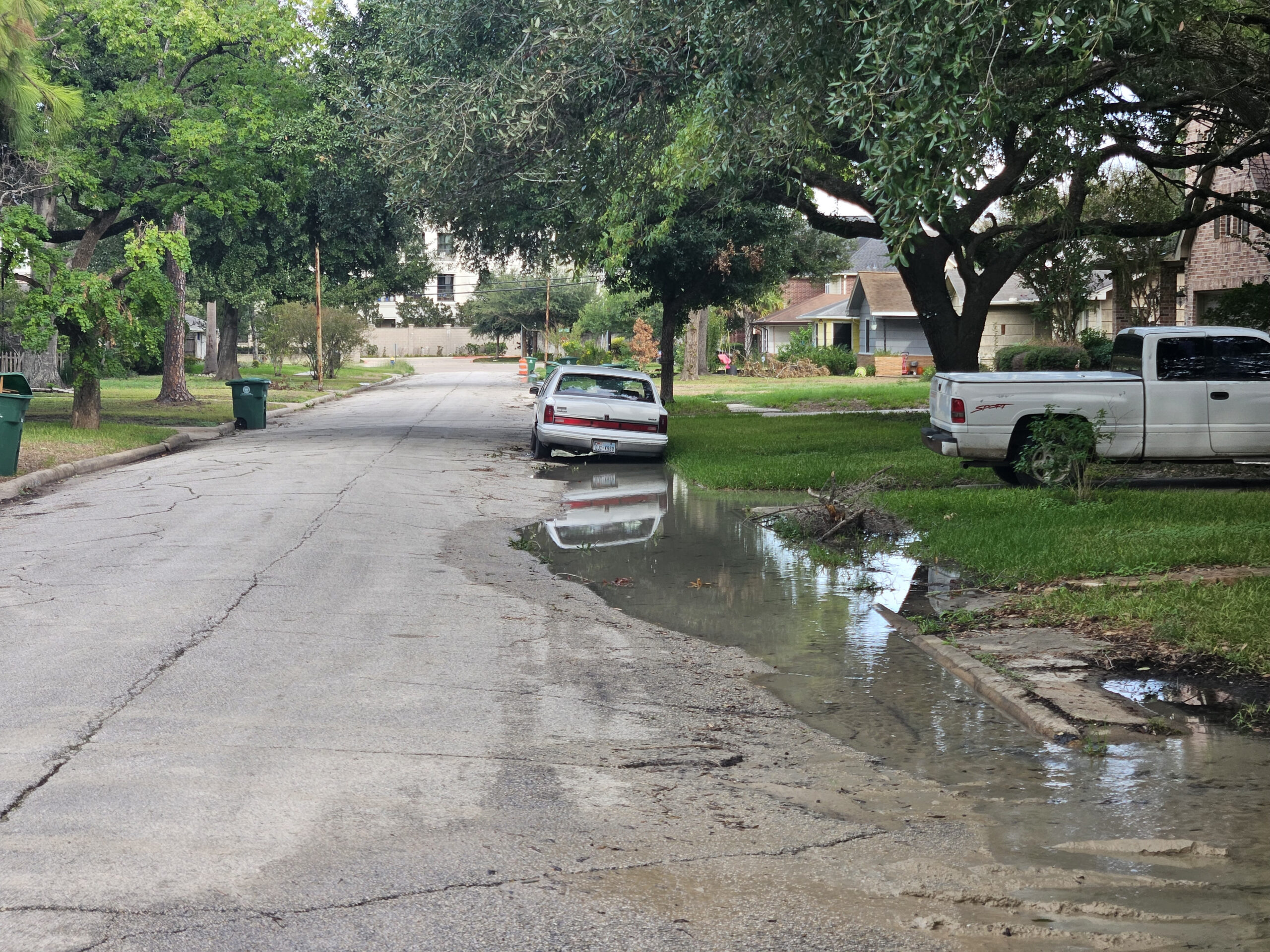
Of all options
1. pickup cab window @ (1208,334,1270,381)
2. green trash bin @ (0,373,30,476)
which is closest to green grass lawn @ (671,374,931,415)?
pickup cab window @ (1208,334,1270,381)

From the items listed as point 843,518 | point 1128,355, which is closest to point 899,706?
point 843,518

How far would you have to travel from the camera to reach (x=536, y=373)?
52.1m

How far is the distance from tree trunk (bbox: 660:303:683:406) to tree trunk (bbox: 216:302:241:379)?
64.9 ft

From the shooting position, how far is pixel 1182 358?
15562mm

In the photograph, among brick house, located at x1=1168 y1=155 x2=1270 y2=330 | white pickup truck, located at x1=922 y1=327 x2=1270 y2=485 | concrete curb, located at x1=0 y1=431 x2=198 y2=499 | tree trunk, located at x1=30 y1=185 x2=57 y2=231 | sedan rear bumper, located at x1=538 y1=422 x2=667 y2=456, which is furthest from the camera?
brick house, located at x1=1168 y1=155 x2=1270 y2=330

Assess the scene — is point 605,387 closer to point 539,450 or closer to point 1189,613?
point 539,450

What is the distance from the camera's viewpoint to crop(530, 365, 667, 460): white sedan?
795 inches

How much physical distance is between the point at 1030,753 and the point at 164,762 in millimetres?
3830

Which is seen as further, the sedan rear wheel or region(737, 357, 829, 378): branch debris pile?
region(737, 357, 829, 378): branch debris pile

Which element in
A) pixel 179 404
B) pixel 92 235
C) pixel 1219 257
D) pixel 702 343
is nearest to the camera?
pixel 92 235

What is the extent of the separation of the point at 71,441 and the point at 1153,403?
1616cm

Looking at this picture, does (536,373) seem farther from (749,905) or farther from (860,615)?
(749,905)

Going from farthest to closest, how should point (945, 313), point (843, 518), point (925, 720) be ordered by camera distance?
point (945, 313) → point (843, 518) → point (925, 720)

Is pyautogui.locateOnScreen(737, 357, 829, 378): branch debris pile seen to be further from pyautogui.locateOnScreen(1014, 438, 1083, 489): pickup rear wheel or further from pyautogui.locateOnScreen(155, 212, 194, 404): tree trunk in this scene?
pyautogui.locateOnScreen(1014, 438, 1083, 489): pickup rear wheel
